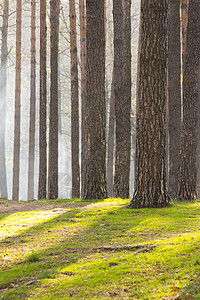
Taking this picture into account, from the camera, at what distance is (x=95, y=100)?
11570mm

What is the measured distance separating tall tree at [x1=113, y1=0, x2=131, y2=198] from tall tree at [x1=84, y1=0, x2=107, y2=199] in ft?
5.85

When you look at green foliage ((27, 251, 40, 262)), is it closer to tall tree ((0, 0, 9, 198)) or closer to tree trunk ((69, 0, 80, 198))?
tree trunk ((69, 0, 80, 198))

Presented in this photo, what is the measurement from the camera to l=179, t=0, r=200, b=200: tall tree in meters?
11.4

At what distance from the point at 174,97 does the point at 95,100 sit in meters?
4.23

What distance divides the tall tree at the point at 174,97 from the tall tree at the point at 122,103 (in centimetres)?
169

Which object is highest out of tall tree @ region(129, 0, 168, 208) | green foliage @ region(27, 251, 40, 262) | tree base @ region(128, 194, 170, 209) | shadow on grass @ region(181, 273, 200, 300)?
tall tree @ region(129, 0, 168, 208)

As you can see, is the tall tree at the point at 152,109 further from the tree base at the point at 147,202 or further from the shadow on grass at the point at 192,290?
the shadow on grass at the point at 192,290

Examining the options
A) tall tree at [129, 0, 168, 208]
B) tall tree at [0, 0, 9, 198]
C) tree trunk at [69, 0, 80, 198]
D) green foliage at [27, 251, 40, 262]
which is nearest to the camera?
green foliage at [27, 251, 40, 262]

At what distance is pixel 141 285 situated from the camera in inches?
144

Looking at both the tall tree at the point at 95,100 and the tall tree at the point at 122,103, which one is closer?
the tall tree at the point at 95,100

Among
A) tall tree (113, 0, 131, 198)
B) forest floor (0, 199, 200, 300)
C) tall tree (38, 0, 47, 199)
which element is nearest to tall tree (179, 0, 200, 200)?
tall tree (113, 0, 131, 198)

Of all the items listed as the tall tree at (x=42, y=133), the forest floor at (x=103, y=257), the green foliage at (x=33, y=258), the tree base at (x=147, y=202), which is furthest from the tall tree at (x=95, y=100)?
the green foliage at (x=33, y=258)

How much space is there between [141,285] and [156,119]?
5359 millimetres

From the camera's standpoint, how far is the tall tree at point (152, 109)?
8.53 meters
